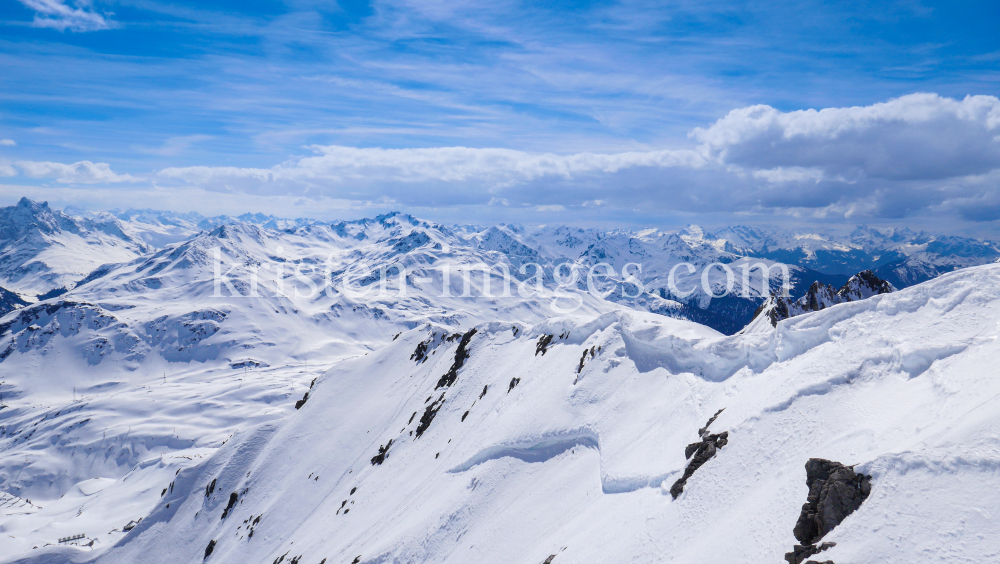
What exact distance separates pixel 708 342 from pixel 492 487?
65.1 ft

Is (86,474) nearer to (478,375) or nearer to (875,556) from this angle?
(478,375)

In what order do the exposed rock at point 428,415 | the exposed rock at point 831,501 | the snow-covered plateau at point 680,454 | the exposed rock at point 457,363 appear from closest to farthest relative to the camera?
the snow-covered plateau at point 680,454
the exposed rock at point 831,501
the exposed rock at point 428,415
the exposed rock at point 457,363

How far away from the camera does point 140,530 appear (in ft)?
268

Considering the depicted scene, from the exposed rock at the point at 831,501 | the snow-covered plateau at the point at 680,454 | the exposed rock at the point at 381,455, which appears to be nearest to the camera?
the snow-covered plateau at the point at 680,454

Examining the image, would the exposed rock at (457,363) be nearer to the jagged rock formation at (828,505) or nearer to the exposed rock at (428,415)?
the exposed rock at (428,415)

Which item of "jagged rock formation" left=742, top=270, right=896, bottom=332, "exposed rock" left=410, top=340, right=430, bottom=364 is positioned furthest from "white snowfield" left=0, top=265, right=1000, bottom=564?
"jagged rock formation" left=742, top=270, right=896, bottom=332

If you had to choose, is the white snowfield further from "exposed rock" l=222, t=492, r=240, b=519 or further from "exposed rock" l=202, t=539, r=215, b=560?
"exposed rock" l=222, t=492, r=240, b=519

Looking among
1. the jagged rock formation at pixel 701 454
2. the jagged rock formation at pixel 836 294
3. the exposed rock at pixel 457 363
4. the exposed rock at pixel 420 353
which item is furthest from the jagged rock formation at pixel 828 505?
the exposed rock at pixel 420 353

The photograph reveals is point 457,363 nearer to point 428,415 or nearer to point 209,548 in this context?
point 428,415

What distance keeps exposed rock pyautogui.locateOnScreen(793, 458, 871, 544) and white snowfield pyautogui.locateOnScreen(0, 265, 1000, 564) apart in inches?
14.8

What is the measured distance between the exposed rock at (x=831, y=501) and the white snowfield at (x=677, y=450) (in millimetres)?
377

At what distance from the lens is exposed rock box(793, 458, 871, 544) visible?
15281 millimetres

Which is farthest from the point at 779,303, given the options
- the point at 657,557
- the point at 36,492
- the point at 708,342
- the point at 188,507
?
the point at 36,492

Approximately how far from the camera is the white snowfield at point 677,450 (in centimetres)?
1493
